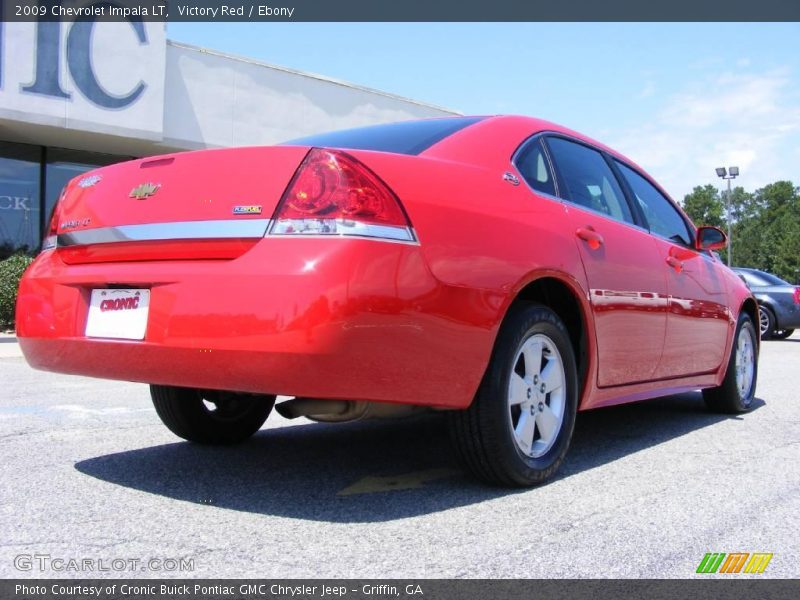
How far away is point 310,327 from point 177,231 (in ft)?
2.14

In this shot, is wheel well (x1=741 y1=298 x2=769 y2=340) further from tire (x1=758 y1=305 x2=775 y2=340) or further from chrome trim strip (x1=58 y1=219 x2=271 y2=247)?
tire (x1=758 y1=305 x2=775 y2=340)

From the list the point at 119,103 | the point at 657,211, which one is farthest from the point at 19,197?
the point at 657,211

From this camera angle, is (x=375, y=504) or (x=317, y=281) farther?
(x=375, y=504)

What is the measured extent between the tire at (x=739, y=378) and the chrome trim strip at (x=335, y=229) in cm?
344

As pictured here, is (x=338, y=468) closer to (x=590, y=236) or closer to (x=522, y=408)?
(x=522, y=408)

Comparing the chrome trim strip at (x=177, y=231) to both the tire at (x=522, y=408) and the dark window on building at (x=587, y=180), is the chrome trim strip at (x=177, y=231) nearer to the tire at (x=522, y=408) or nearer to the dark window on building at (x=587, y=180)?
the tire at (x=522, y=408)

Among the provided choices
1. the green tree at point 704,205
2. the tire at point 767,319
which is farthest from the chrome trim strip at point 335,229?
the green tree at point 704,205

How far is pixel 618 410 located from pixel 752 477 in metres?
2.13

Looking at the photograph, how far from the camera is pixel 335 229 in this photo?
2504 millimetres

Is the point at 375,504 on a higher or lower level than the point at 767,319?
higher

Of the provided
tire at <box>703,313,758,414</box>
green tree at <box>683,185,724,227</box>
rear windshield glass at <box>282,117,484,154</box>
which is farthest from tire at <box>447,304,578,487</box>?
green tree at <box>683,185,724,227</box>

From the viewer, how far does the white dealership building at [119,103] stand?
13445mm

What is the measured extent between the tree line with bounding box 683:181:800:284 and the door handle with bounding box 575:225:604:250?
Result: 7274 centimetres

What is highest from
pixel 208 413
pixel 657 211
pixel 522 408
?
pixel 657 211
